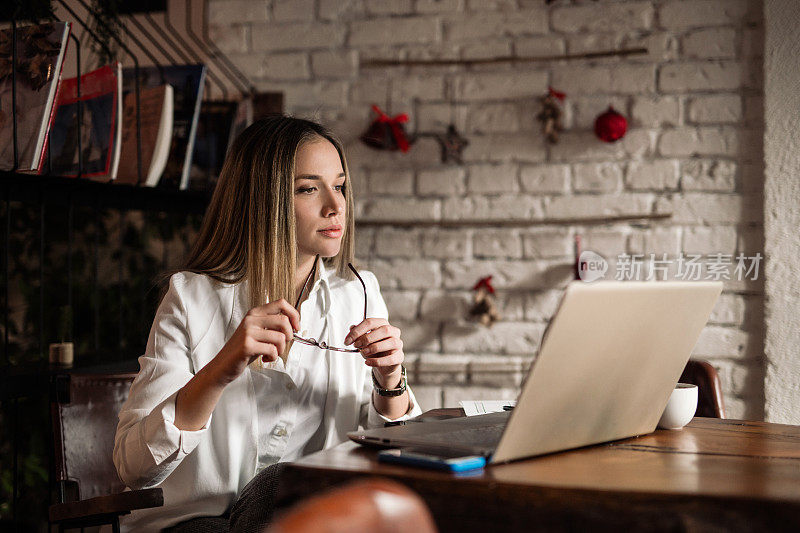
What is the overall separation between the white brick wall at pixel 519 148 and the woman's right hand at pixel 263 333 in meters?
1.57

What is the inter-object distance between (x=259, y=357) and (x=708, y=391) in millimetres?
1040

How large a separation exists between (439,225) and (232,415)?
1.41 m

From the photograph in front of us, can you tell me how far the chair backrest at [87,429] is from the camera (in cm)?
150

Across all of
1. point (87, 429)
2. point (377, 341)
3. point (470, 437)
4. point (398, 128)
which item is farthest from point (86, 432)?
point (398, 128)

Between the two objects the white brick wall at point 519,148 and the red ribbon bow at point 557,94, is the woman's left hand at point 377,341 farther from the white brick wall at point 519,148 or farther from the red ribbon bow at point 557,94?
the red ribbon bow at point 557,94

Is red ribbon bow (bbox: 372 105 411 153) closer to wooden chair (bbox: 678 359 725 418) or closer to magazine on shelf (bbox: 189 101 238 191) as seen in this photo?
magazine on shelf (bbox: 189 101 238 191)

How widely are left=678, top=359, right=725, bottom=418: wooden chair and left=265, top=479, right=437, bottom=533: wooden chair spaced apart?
1454mm

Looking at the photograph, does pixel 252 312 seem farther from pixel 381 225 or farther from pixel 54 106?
pixel 381 225

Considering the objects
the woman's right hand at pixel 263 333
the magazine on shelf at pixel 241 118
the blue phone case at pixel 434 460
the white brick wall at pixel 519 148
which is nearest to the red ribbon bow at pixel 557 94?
the white brick wall at pixel 519 148

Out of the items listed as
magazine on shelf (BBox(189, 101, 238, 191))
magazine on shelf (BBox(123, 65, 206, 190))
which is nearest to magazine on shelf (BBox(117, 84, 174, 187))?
magazine on shelf (BBox(123, 65, 206, 190))

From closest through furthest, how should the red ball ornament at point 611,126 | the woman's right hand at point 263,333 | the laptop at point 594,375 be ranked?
the laptop at point 594,375
the woman's right hand at point 263,333
the red ball ornament at point 611,126

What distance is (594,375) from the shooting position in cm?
88

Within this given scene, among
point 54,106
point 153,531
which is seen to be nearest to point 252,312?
point 153,531

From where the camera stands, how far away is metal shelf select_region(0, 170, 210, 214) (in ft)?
6.07
